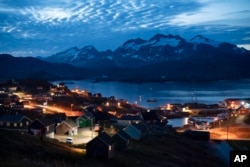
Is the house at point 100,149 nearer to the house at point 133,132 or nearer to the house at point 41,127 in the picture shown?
the house at point 41,127

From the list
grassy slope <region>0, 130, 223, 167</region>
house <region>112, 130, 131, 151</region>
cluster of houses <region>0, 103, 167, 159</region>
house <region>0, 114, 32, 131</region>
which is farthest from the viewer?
house <region>0, 114, 32, 131</region>

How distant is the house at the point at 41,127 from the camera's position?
25870mm

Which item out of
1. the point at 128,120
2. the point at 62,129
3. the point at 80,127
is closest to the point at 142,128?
the point at 128,120

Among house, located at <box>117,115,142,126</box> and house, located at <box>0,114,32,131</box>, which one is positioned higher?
house, located at <box>0,114,32,131</box>

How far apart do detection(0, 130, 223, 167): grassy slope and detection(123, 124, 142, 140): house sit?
65 centimetres

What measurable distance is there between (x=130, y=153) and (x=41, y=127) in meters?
7.34

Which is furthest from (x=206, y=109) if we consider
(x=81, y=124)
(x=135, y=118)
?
(x=81, y=124)

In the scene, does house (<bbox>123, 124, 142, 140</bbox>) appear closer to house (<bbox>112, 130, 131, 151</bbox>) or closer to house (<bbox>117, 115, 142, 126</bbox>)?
house (<bbox>112, 130, 131, 151</bbox>)

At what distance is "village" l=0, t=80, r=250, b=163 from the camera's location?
24036 mm

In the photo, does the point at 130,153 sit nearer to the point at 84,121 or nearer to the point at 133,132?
the point at 133,132

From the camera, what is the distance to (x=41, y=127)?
85.3 ft

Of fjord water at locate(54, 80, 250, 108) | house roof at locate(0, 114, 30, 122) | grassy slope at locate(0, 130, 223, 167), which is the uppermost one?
fjord water at locate(54, 80, 250, 108)

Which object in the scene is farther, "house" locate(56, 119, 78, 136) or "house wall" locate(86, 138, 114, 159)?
"house" locate(56, 119, 78, 136)

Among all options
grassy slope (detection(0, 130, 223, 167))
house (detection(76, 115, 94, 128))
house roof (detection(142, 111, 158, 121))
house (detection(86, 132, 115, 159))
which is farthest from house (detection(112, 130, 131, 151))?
house roof (detection(142, 111, 158, 121))
